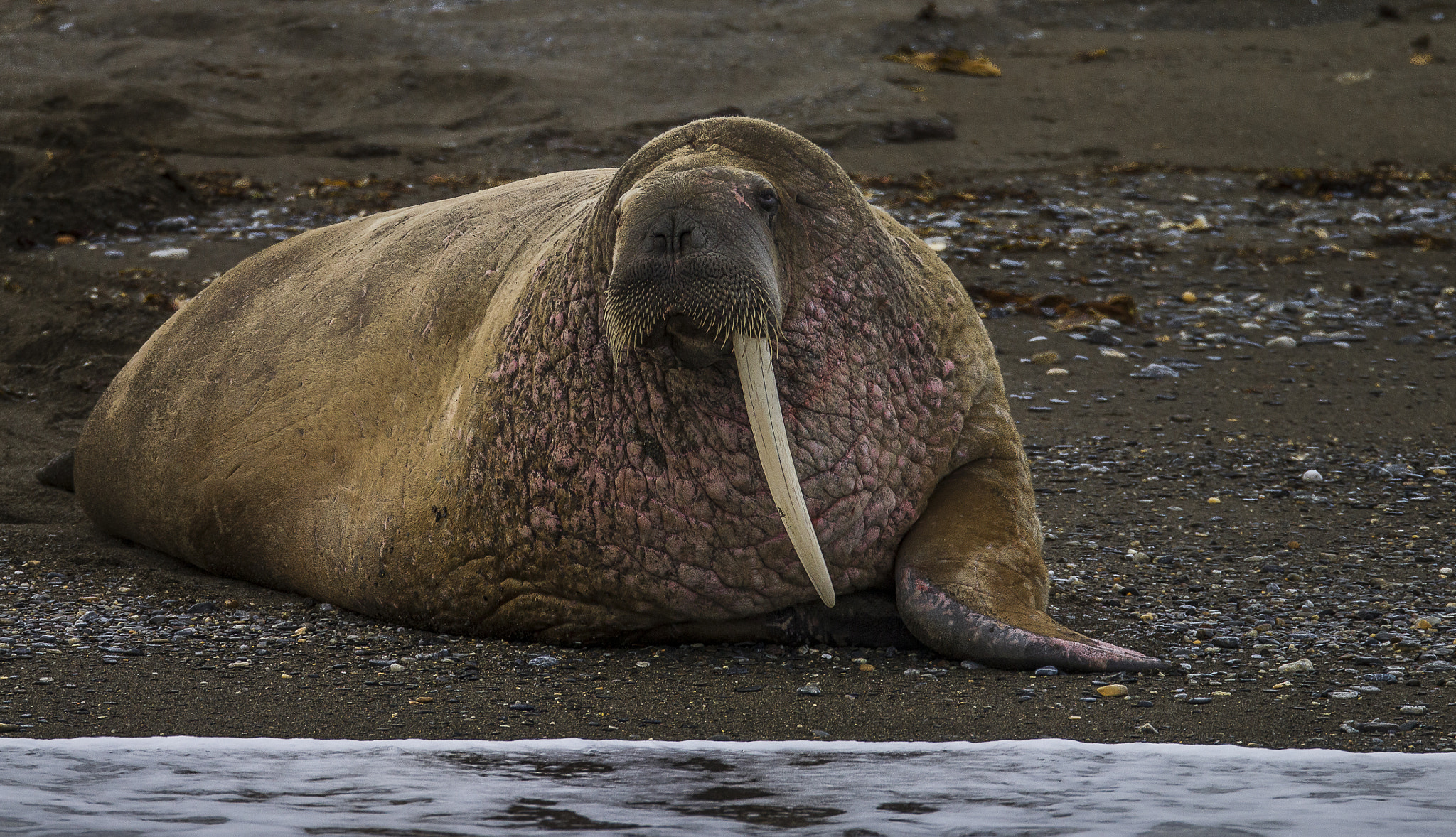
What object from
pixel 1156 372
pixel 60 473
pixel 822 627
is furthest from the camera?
pixel 1156 372

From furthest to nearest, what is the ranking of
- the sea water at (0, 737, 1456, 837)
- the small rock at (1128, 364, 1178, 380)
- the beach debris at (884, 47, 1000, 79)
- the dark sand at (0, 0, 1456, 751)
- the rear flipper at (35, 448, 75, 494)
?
the beach debris at (884, 47, 1000, 79), the small rock at (1128, 364, 1178, 380), the rear flipper at (35, 448, 75, 494), the dark sand at (0, 0, 1456, 751), the sea water at (0, 737, 1456, 837)

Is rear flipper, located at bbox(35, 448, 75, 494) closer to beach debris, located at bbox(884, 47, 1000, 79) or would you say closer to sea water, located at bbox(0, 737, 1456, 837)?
sea water, located at bbox(0, 737, 1456, 837)

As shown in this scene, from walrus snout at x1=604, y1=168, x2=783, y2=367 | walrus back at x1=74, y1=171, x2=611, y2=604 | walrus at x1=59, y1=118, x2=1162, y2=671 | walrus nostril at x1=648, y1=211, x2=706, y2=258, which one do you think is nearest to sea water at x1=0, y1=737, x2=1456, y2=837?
walrus at x1=59, y1=118, x2=1162, y2=671

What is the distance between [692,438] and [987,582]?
2.68ft

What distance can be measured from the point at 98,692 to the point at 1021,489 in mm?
2393

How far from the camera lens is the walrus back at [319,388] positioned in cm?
446

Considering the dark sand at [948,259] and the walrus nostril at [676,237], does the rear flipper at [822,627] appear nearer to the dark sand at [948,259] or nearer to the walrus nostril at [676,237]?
the dark sand at [948,259]

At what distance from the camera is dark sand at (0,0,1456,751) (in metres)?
3.57

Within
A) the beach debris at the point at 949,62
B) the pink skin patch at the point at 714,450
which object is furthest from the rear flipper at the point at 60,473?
the beach debris at the point at 949,62

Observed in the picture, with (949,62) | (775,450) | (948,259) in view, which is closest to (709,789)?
(775,450)

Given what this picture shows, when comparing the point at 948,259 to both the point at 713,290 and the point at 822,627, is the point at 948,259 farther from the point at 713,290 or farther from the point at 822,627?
the point at 713,290

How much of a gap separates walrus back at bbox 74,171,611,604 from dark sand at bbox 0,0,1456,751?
0.63 ft

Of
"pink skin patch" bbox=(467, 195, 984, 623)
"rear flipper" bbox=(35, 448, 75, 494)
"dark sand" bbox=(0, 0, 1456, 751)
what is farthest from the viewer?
"rear flipper" bbox=(35, 448, 75, 494)

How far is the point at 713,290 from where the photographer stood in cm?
335
